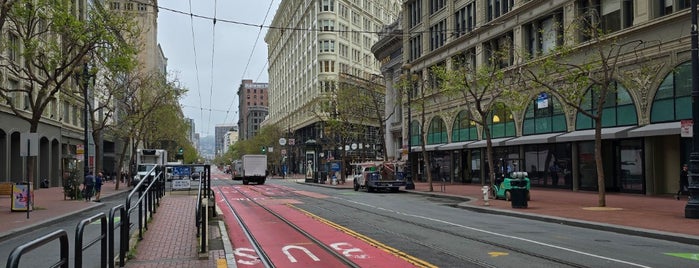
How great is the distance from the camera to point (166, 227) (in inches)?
600

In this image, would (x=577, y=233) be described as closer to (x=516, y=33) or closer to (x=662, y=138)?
(x=662, y=138)

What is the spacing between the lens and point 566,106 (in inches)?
1324

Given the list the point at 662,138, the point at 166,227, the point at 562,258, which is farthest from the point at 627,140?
the point at 166,227

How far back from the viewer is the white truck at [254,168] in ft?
186

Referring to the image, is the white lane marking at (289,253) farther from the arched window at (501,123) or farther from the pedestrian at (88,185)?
the arched window at (501,123)

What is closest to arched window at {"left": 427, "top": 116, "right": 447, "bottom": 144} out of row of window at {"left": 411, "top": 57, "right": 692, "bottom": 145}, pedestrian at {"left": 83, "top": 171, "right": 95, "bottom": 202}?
row of window at {"left": 411, "top": 57, "right": 692, "bottom": 145}

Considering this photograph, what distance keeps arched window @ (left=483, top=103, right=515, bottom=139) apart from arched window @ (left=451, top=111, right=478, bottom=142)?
1.87 meters

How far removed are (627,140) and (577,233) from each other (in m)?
16.4

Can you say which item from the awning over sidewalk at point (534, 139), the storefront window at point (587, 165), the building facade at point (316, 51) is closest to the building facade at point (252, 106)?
the building facade at point (316, 51)

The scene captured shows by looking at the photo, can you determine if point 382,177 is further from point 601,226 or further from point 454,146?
point 601,226

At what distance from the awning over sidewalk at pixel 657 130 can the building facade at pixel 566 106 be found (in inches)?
2.3

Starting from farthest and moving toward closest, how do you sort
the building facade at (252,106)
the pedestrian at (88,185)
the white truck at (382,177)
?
1. the building facade at (252,106)
2. the white truck at (382,177)
3. the pedestrian at (88,185)

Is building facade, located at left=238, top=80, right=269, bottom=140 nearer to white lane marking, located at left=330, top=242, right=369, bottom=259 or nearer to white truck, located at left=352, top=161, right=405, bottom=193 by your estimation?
white truck, located at left=352, top=161, right=405, bottom=193

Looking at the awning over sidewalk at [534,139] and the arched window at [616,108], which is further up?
the arched window at [616,108]
